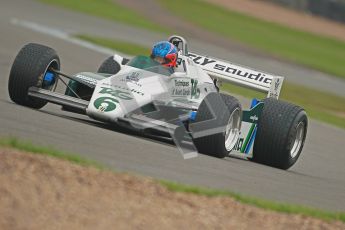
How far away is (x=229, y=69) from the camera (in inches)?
537

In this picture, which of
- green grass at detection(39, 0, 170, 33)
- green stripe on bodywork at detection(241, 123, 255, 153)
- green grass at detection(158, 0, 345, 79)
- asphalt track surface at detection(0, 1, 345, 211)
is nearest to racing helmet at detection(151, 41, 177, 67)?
asphalt track surface at detection(0, 1, 345, 211)

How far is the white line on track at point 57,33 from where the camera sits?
2533 cm

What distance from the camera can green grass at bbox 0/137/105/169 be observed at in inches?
328

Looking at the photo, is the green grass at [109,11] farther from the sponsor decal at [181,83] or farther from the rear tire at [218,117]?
the rear tire at [218,117]

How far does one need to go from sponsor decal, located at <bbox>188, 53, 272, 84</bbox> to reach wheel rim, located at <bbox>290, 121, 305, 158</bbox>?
3.69 feet

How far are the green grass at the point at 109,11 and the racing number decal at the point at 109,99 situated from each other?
23.7 metres

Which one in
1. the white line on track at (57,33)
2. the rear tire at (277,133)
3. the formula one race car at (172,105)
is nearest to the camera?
the formula one race car at (172,105)

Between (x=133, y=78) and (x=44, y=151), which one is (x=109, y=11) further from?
(x=44, y=151)

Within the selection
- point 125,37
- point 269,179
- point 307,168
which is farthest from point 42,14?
point 269,179

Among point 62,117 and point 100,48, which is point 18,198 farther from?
point 100,48

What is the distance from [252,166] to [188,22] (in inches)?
1119

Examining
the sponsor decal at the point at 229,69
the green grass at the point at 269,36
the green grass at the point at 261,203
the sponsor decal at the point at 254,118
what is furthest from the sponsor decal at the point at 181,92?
the green grass at the point at 269,36

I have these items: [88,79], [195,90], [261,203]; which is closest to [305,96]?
[195,90]

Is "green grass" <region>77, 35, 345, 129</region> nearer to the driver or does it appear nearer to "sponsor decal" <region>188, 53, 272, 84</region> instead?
"sponsor decal" <region>188, 53, 272, 84</region>
